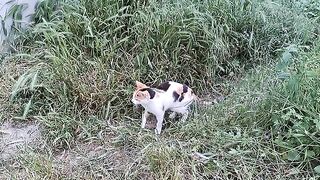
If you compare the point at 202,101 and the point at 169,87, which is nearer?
the point at 169,87

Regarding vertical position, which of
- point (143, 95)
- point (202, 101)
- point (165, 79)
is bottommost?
point (202, 101)

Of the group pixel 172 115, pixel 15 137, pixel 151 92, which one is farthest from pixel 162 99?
pixel 15 137

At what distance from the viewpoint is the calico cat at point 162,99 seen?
2.81 meters

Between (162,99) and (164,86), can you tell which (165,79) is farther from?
(162,99)

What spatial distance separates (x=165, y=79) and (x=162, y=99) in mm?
400

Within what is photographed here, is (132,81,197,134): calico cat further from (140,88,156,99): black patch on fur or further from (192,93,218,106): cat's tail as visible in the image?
(192,93,218,106): cat's tail

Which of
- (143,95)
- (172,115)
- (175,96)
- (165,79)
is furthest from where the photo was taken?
(165,79)

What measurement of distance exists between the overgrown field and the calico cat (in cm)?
8

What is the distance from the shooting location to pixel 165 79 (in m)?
3.24

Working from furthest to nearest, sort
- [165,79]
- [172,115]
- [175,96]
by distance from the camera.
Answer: [165,79], [172,115], [175,96]

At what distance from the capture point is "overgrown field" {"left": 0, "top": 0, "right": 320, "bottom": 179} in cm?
263

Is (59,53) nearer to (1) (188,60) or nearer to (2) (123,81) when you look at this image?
(2) (123,81)

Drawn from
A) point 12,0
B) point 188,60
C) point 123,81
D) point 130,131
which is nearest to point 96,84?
point 123,81

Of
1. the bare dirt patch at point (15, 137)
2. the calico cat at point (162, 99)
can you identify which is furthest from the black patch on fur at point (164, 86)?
the bare dirt patch at point (15, 137)
